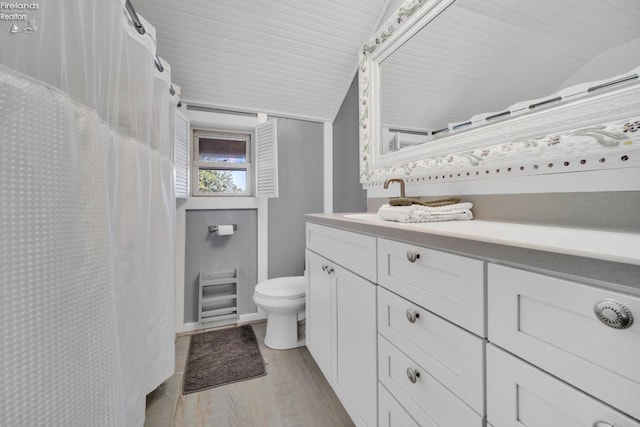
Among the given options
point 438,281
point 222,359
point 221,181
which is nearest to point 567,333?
point 438,281

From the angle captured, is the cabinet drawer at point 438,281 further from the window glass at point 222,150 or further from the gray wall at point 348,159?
the window glass at point 222,150

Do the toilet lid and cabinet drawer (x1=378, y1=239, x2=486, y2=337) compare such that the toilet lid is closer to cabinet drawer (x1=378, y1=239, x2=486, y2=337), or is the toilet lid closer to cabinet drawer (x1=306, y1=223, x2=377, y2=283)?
cabinet drawer (x1=306, y1=223, x2=377, y2=283)

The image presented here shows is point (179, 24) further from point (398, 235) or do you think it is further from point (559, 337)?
point (559, 337)

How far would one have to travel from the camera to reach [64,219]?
0.58 m

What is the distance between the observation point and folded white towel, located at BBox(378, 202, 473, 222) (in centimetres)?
98

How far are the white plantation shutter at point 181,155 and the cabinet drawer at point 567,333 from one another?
1.96 m

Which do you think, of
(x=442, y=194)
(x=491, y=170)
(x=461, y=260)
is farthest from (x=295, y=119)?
A: (x=461, y=260)

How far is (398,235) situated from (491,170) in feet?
1.65

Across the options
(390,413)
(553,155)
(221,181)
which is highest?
(221,181)

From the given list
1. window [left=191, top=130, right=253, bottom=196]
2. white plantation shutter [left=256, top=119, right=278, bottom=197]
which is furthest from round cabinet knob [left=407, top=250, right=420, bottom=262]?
window [left=191, top=130, right=253, bottom=196]

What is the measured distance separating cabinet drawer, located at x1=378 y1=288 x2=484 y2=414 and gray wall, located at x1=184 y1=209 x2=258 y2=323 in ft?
5.63

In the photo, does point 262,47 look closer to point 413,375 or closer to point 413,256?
point 413,256

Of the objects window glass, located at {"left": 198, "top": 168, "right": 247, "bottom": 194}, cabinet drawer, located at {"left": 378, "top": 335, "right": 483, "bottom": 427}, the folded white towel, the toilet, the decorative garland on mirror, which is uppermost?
window glass, located at {"left": 198, "top": 168, "right": 247, "bottom": 194}

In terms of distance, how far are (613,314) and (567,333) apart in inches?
3.4
